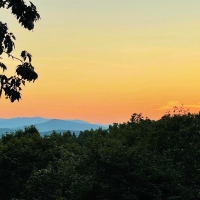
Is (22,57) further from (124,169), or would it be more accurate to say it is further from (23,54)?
(124,169)

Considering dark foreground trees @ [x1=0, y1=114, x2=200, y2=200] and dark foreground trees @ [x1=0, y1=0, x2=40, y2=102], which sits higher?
dark foreground trees @ [x1=0, y1=0, x2=40, y2=102]

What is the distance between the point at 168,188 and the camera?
2147 cm

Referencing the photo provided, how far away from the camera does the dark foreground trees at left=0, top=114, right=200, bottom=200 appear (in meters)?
21.0

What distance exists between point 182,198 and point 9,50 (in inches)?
677

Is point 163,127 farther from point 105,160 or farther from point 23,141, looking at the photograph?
point 23,141

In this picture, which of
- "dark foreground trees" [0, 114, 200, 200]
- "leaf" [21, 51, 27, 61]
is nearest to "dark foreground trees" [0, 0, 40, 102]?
"leaf" [21, 51, 27, 61]

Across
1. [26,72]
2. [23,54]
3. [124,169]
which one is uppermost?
[23,54]

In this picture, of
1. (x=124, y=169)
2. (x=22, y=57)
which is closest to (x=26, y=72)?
(x=22, y=57)

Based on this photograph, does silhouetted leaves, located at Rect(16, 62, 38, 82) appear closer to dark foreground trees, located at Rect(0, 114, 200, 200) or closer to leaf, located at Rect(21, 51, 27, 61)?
leaf, located at Rect(21, 51, 27, 61)

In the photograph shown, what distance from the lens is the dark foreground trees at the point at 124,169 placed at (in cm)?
2095

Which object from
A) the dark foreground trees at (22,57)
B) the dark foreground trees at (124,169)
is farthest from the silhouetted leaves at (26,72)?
the dark foreground trees at (124,169)

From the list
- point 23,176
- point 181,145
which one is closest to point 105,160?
point 181,145

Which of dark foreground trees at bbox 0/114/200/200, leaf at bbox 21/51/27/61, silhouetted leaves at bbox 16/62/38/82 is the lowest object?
dark foreground trees at bbox 0/114/200/200

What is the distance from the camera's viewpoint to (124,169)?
70.3 feet
